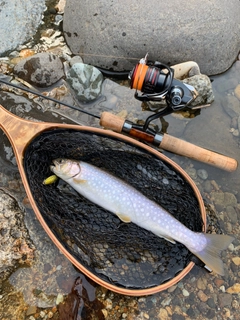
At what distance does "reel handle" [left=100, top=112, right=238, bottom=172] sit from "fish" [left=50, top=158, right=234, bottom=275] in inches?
15.9

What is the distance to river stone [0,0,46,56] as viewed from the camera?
348 cm

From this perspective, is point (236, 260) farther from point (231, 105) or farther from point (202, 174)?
point (231, 105)

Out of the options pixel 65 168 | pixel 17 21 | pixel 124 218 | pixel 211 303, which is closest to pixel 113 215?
pixel 124 218

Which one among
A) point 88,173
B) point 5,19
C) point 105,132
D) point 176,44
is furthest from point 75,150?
point 5,19

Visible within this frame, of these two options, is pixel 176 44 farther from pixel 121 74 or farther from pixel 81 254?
pixel 81 254

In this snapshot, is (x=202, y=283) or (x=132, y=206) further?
(x=202, y=283)

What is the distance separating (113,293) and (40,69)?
7.38 ft

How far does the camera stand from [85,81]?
316 cm

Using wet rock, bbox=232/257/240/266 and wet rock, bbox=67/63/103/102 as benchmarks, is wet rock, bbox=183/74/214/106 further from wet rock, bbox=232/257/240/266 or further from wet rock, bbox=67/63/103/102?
Answer: wet rock, bbox=232/257/240/266

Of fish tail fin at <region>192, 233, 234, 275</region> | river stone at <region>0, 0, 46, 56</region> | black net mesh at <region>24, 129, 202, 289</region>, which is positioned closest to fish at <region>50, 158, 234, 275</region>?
fish tail fin at <region>192, 233, 234, 275</region>

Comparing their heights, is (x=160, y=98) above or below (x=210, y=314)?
above

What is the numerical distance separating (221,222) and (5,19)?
316cm

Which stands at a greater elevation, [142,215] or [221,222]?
[142,215]

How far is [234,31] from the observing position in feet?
10.8
